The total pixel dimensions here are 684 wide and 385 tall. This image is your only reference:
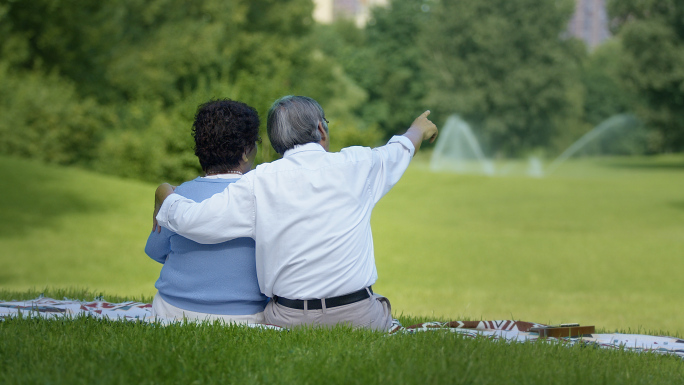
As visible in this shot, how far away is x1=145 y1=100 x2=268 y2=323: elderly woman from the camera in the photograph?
3391 millimetres

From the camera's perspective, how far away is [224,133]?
3367 mm

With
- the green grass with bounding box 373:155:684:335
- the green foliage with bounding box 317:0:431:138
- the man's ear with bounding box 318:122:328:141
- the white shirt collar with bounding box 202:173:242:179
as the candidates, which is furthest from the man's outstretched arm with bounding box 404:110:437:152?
the green foliage with bounding box 317:0:431:138

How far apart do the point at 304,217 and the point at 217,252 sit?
534 mm

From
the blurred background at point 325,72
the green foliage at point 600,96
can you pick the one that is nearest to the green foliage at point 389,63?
the blurred background at point 325,72

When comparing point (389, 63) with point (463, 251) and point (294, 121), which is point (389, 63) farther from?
point (294, 121)

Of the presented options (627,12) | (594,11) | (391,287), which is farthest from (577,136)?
(594,11)

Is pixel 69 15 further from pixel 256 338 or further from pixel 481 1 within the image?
pixel 481 1

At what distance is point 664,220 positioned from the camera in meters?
20.1

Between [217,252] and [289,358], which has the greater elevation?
[217,252]

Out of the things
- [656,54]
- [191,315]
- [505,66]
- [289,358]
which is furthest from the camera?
[505,66]

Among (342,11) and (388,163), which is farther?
(342,11)

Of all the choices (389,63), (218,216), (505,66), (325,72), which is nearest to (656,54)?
(505,66)

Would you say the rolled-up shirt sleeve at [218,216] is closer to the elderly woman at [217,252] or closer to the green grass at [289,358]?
the elderly woman at [217,252]

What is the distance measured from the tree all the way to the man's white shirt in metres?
44.5
